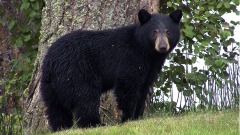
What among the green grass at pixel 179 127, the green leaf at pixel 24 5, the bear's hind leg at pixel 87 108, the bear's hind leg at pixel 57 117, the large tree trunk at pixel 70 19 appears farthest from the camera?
the green leaf at pixel 24 5

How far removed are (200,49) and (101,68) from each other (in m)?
1.99

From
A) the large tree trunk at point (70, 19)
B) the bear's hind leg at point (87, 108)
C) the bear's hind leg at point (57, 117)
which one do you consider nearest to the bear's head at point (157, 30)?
the large tree trunk at point (70, 19)

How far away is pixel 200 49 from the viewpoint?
10.6 m

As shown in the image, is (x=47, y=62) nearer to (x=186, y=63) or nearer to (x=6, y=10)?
(x=186, y=63)

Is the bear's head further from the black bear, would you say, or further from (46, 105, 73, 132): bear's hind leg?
(46, 105, 73, 132): bear's hind leg

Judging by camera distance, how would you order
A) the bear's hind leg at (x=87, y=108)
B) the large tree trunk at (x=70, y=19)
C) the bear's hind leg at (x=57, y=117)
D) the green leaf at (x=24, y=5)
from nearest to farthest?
the bear's hind leg at (x=87, y=108)
the bear's hind leg at (x=57, y=117)
the large tree trunk at (x=70, y=19)
the green leaf at (x=24, y=5)

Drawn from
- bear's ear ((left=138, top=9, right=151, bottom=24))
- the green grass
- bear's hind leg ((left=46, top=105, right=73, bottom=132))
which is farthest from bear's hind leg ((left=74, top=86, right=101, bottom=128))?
bear's ear ((left=138, top=9, right=151, bottom=24))

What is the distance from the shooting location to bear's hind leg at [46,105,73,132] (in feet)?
30.2

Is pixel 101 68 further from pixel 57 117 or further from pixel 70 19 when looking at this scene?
pixel 70 19

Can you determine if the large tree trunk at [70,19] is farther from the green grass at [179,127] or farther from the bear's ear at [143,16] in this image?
the green grass at [179,127]

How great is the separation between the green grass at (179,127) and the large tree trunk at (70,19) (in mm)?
1807

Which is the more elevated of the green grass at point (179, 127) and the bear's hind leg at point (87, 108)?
the bear's hind leg at point (87, 108)

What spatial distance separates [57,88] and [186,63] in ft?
9.27

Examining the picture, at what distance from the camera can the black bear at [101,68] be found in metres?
9.04
